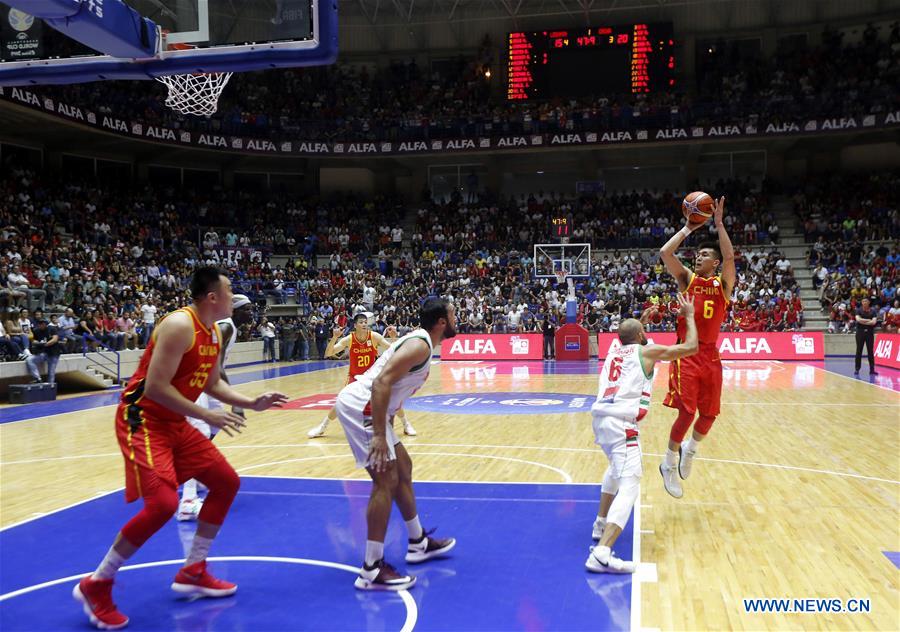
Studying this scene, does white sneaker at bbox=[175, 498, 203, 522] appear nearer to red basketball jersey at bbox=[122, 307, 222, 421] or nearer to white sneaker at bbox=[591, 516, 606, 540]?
red basketball jersey at bbox=[122, 307, 222, 421]

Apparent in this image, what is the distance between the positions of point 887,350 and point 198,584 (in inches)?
816

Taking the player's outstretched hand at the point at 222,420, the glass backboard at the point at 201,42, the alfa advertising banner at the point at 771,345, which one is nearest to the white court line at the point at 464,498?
the player's outstretched hand at the point at 222,420

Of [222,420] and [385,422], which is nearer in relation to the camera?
[222,420]

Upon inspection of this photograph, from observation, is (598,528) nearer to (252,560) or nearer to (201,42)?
(252,560)

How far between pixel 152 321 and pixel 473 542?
18.4 m

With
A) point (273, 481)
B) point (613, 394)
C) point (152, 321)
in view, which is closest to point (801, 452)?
point (613, 394)

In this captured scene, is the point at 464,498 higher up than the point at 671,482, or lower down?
lower down

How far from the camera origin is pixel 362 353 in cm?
993

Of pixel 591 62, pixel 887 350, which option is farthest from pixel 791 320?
pixel 591 62

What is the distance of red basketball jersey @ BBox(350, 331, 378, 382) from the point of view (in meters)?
9.91

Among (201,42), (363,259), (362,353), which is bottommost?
(362,353)

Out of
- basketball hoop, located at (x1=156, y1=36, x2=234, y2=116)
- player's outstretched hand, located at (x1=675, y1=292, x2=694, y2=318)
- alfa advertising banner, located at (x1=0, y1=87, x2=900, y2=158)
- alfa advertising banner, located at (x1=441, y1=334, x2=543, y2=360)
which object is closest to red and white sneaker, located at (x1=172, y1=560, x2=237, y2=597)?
player's outstretched hand, located at (x1=675, y1=292, x2=694, y2=318)

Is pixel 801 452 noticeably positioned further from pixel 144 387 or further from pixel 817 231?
pixel 817 231

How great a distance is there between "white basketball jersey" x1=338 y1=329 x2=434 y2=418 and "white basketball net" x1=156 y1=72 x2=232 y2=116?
229 inches
